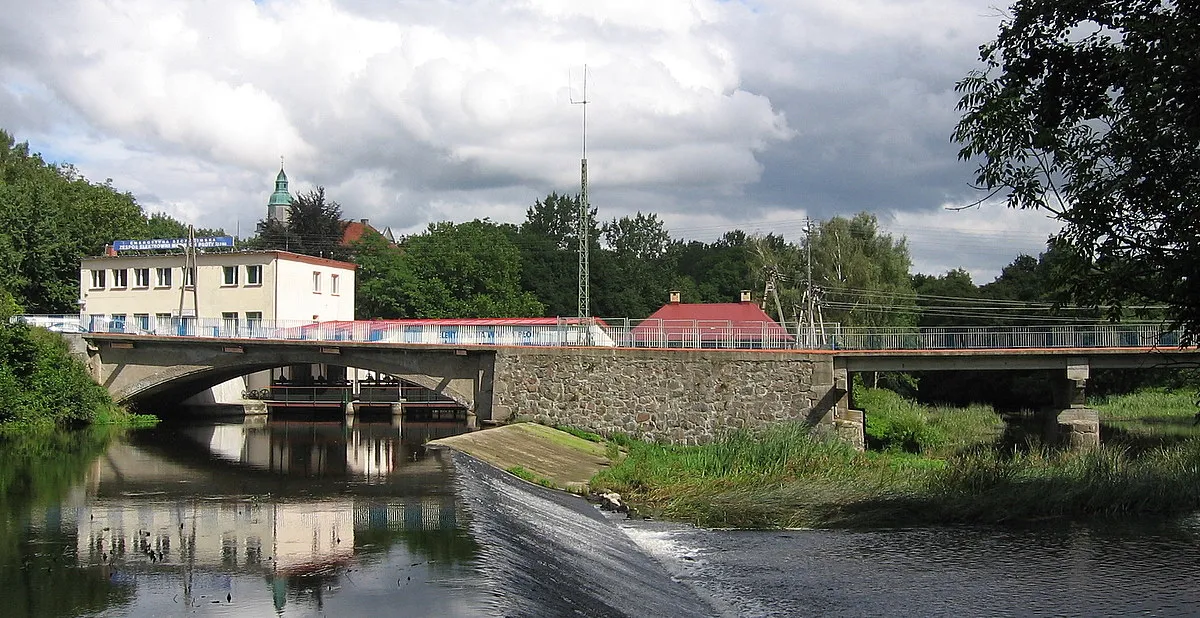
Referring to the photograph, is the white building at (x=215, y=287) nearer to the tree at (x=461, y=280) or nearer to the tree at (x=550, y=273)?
the tree at (x=461, y=280)

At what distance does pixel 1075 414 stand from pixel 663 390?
14817mm

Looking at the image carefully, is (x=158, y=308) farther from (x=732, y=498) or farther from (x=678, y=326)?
(x=732, y=498)

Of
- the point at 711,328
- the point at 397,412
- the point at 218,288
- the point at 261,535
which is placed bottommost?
the point at 397,412

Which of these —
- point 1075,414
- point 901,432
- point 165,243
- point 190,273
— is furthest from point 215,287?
point 1075,414

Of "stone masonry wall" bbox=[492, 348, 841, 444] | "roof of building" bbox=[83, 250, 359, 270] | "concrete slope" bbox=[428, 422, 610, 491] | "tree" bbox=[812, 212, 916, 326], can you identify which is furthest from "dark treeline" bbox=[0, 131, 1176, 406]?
"concrete slope" bbox=[428, 422, 610, 491]

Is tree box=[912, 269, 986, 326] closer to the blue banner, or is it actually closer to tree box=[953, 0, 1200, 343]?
the blue banner

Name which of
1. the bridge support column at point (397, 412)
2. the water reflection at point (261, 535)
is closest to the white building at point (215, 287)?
the bridge support column at point (397, 412)

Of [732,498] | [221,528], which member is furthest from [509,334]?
[221,528]

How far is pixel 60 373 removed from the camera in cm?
4281

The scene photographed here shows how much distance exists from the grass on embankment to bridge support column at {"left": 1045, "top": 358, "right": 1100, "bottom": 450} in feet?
34.1

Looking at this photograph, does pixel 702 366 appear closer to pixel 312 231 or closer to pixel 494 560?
pixel 494 560

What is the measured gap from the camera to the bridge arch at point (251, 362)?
4116cm

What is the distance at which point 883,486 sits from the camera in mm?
24672

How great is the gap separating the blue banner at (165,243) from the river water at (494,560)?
30.8 meters
